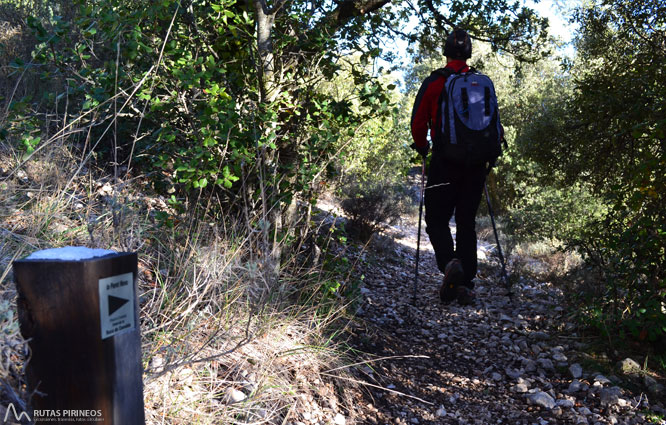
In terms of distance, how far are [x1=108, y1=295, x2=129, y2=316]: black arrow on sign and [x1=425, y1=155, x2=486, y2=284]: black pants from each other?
13.2ft

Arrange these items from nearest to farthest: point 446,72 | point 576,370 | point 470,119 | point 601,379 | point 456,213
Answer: point 601,379 → point 576,370 → point 470,119 → point 446,72 → point 456,213

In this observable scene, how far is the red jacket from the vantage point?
501cm

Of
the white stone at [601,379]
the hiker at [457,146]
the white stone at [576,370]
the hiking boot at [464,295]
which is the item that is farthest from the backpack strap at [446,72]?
the white stone at [601,379]

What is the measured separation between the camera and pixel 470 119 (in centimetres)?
474

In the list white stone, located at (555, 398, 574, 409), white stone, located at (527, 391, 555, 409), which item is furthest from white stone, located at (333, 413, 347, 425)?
white stone, located at (555, 398, 574, 409)

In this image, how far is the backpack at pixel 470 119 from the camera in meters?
4.74

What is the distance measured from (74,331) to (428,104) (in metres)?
4.21

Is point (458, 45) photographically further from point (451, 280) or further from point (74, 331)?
point (74, 331)

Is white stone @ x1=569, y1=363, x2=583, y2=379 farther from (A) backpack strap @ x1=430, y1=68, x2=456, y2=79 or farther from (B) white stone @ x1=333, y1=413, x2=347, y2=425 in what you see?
(A) backpack strap @ x1=430, y1=68, x2=456, y2=79

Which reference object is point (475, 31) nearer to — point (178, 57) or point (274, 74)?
point (274, 74)

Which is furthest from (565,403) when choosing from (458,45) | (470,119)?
(458,45)

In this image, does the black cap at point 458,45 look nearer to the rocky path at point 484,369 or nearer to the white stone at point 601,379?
the rocky path at point 484,369

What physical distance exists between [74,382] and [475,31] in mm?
5856

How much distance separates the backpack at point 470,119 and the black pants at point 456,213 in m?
0.36
